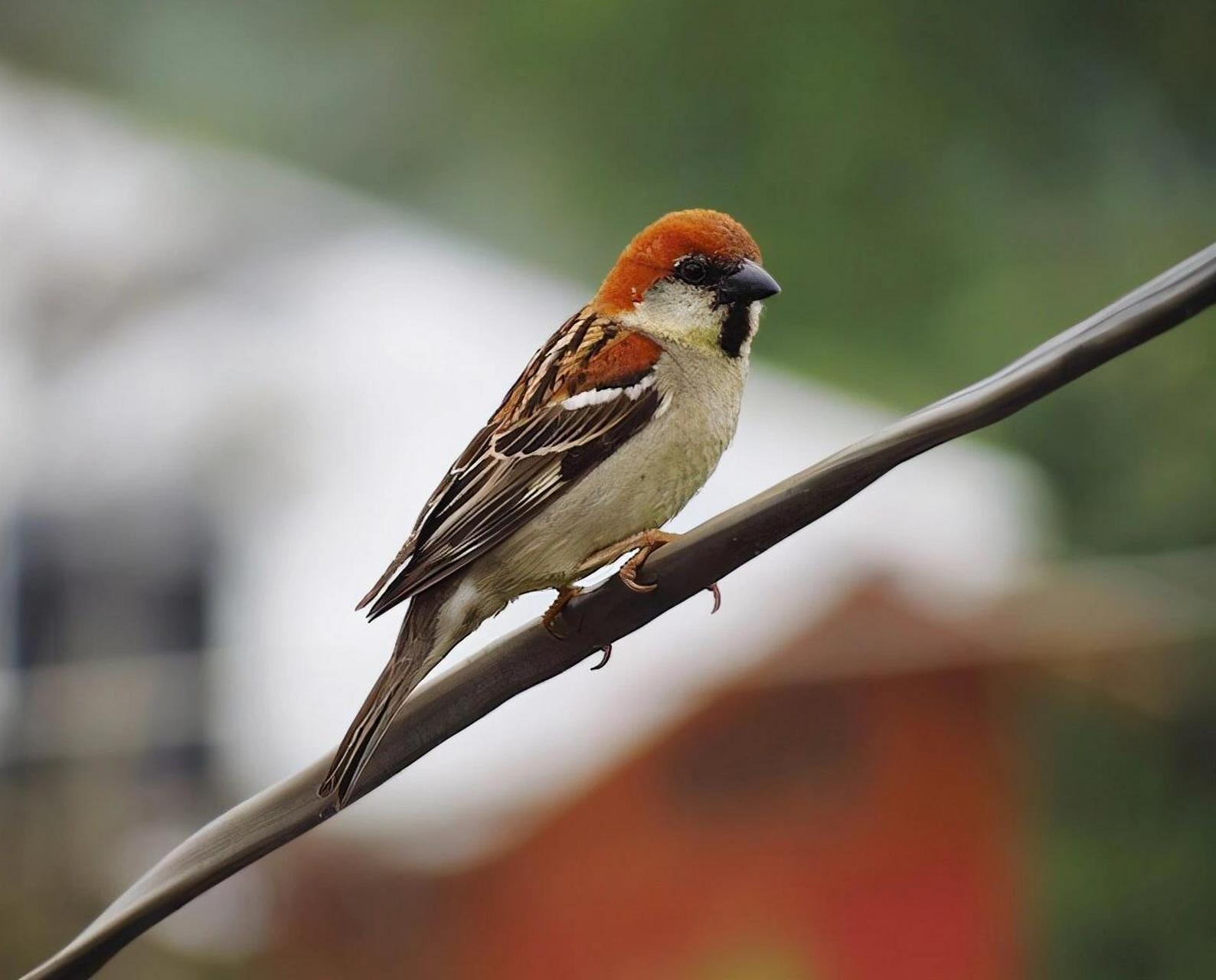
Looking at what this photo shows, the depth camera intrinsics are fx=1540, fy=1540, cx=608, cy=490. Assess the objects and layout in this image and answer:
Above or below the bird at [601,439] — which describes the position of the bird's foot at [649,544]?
below

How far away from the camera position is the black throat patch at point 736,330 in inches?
40.6

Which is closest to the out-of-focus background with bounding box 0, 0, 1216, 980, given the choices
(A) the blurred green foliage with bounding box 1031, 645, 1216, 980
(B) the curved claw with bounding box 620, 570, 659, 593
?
(A) the blurred green foliage with bounding box 1031, 645, 1216, 980

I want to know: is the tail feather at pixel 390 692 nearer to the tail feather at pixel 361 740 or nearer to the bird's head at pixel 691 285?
the tail feather at pixel 361 740

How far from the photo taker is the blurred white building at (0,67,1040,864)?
3.06 metres

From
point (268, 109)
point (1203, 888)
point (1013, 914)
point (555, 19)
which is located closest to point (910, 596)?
point (1013, 914)

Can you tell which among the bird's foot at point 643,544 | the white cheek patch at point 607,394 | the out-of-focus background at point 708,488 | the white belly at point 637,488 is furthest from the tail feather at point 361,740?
the out-of-focus background at point 708,488

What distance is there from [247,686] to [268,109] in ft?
9.58

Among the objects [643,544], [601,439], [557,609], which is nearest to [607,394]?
[601,439]

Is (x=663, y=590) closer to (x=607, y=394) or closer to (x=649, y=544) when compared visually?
(x=649, y=544)

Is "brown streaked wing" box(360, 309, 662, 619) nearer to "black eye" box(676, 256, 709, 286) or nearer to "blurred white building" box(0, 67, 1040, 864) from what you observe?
"black eye" box(676, 256, 709, 286)

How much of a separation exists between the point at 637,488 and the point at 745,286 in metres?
0.16

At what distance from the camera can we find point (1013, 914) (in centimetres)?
276

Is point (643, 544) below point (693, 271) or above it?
below

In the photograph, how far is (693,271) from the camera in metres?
1.01
